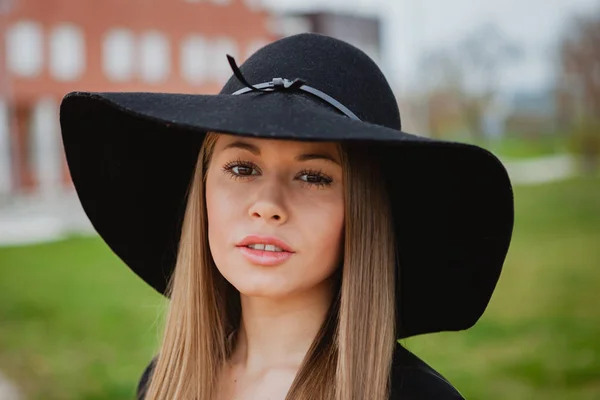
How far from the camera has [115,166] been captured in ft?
6.33

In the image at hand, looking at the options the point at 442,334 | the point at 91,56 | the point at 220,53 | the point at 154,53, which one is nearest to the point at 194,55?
the point at 220,53

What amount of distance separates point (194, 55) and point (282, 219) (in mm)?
17476

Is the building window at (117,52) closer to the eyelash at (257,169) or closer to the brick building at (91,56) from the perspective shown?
the brick building at (91,56)

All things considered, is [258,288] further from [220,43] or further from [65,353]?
[220,43]

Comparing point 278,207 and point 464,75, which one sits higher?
point 464,75

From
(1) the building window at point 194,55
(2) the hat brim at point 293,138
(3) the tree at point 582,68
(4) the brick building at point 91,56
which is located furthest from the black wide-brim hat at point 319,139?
(1) the building window at point 194,55

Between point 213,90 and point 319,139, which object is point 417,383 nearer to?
point 319,139

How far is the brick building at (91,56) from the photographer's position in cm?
1750

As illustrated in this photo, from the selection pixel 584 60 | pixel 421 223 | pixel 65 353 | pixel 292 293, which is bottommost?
pixel 65 353

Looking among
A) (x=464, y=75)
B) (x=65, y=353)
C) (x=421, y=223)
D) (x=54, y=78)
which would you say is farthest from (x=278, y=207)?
(x=54, y=78)

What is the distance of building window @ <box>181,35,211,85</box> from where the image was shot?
18.6 meters

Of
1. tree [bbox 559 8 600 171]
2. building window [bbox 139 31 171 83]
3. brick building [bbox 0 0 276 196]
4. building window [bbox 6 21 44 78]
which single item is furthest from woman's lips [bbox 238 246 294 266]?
building window [bbox 139 31 171 83]

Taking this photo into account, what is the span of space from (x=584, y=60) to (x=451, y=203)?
7393mm

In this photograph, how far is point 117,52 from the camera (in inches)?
715
